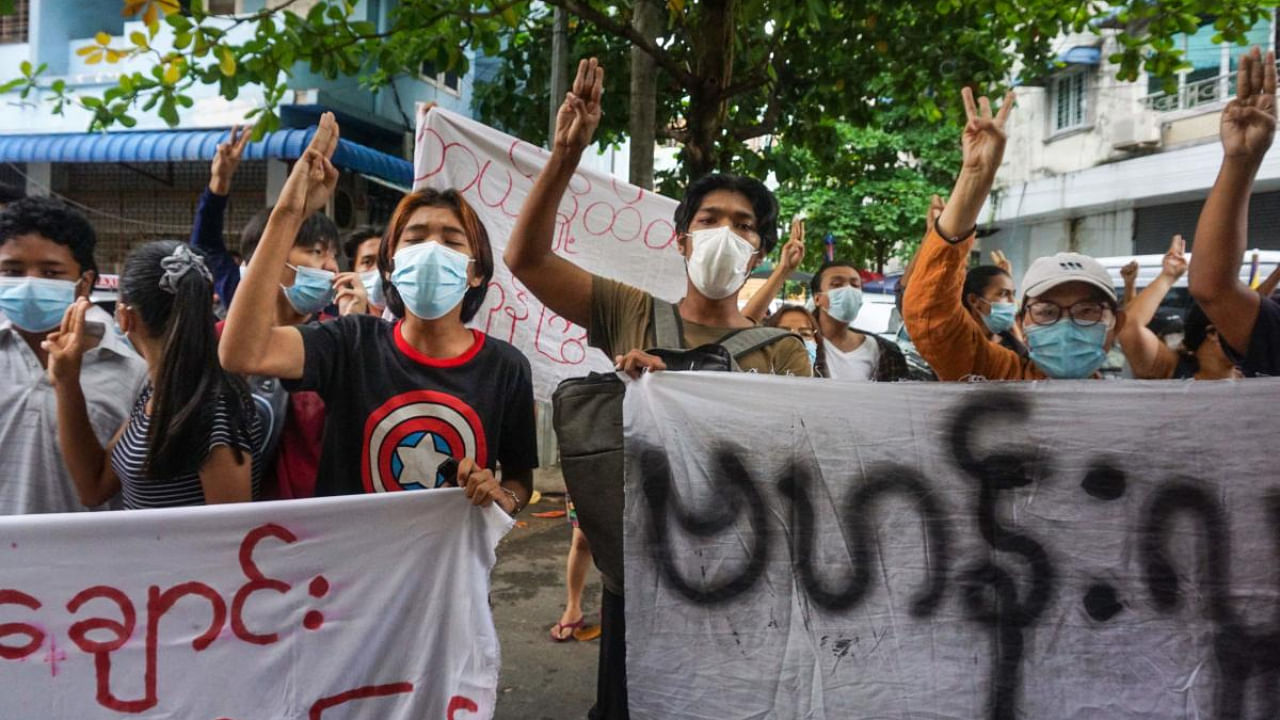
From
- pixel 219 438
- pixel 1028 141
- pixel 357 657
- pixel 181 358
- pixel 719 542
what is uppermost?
pixel 1028 141

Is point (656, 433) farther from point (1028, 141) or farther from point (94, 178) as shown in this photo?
point (1028, 141)

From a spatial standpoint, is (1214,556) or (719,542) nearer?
(1214,556)

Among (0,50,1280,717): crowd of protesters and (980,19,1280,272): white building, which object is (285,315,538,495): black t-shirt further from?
(980,19,1280,272): white building

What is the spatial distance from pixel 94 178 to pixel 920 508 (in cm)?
1265

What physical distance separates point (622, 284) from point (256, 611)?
1121 mm

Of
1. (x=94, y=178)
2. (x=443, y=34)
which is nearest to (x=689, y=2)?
(x=443, y=34)

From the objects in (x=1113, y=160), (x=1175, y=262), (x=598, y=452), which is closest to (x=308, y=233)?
(x=598, y=452)

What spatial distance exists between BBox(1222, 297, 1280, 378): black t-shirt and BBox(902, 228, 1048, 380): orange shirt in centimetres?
46

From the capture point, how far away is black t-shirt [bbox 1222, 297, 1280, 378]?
2.09 metres

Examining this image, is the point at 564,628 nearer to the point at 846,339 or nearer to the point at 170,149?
the point at 846,339

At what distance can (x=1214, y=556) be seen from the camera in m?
1.81

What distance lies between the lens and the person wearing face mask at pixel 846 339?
4480 millimetres

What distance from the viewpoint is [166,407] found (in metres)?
1.99

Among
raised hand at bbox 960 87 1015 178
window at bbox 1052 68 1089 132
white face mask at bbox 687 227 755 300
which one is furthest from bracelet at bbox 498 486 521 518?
window at bbox 1052 68 1089 132
